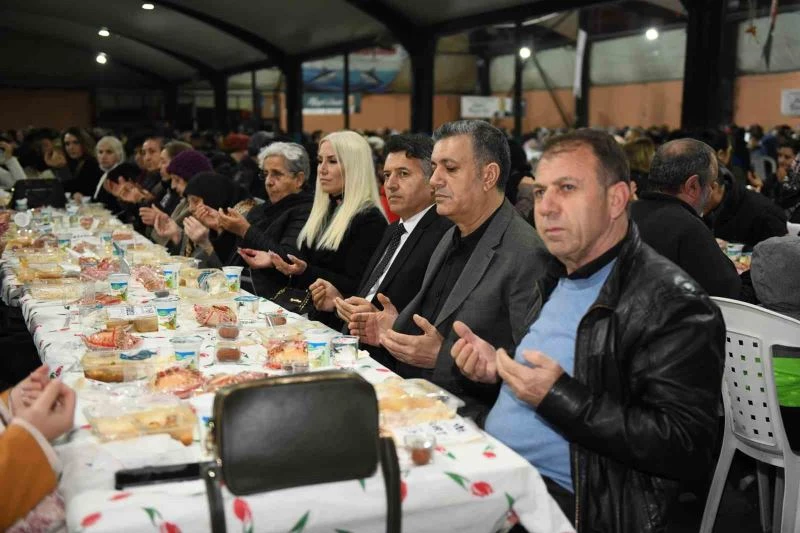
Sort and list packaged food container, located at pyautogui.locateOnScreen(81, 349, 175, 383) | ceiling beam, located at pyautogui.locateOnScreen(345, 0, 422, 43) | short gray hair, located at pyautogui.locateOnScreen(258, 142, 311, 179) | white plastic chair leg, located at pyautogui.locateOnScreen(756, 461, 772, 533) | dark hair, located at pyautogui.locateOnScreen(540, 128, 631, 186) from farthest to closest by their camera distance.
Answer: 1. ceiling beam, located at pyautogui.locateOnScreen(345, 0, 422, 43)
2. short gray hair, located at pyautogui.locateOnScreen(258, 142, 311, 179)
3. white plastic chair leg, located at pyautogui.locateOnScreen(756, 461, 772, 533)
4. packaged food container, located at pyautogui.locateOnScreen(81, 349, 175, 383)
5. dark hair, located at pyautogui.locateOnScreen(540, 128, 631, 186)

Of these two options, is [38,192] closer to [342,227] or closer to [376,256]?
[342,227]

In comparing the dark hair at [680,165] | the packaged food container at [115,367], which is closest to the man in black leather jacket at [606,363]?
the packaged food container at [115,367]

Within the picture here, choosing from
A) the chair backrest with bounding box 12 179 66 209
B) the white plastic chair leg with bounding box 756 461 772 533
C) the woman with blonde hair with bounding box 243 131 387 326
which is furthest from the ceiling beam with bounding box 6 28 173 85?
the white plastic chair leg with bounding box 756 461 772 533

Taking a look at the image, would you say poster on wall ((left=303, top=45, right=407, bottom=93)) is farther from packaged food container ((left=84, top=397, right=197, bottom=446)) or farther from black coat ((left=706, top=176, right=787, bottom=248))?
packaged food container ((left=84, top=397, right=197, bottom=446))

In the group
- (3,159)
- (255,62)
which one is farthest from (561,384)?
(255,62)

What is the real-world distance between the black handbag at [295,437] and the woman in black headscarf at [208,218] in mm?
3118

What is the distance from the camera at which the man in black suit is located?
11.4 ft

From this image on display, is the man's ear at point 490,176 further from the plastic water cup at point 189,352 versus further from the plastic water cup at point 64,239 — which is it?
the plastic water cup at point 64,239

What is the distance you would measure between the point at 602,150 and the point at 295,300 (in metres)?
2.39

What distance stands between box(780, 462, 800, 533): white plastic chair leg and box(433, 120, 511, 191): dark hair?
141 cm

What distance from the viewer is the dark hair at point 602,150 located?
2.09 meters

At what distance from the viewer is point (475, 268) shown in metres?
2.78

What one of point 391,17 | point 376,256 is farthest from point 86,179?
point 376,256

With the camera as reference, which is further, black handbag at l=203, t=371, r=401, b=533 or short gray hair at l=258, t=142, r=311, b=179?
short gray hair at l=258, t=142, r=311, b=179
